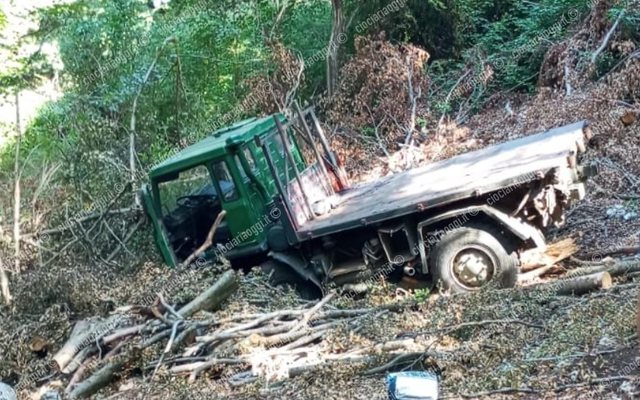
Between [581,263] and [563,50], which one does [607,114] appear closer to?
[563,50]

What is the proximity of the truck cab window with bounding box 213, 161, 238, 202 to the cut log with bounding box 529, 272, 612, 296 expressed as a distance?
338 centimetres

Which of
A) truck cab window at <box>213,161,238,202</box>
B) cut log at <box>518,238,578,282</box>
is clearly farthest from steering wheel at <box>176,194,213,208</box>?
cut log at <box>518,238,578,282</box>

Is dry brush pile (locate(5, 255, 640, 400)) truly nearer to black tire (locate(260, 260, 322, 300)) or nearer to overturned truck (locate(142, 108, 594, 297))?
black tire (locate(260, 260, 322, 300))

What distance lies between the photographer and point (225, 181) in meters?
7.56

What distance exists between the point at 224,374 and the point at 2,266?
4.40 m

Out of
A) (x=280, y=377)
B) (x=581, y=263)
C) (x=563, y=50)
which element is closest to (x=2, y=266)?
(x=280, y=377)

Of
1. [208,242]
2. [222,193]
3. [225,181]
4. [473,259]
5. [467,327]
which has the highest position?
[225,181]

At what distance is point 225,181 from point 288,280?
49.2 inches

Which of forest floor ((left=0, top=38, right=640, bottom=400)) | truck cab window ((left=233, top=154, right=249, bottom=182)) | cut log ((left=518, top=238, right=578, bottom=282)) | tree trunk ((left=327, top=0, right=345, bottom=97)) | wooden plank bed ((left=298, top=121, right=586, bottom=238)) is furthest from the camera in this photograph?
tree trunk ((left=327, top=0, right=345, bottom=97))

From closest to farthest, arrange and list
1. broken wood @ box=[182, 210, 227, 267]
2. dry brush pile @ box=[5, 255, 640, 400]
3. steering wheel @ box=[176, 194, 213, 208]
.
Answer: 1. dry brush pile @ box=[5, 255, 640, 400]
2. broken wood @ box=[182, 210, 227, 267]
3. steering wheel @ box=[176, 194, 213, 208]

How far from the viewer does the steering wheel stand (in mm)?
8180

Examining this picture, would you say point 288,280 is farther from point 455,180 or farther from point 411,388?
point 411,388

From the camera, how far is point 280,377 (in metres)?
5.25

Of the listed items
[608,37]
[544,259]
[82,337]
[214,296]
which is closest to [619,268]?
[544,259]
